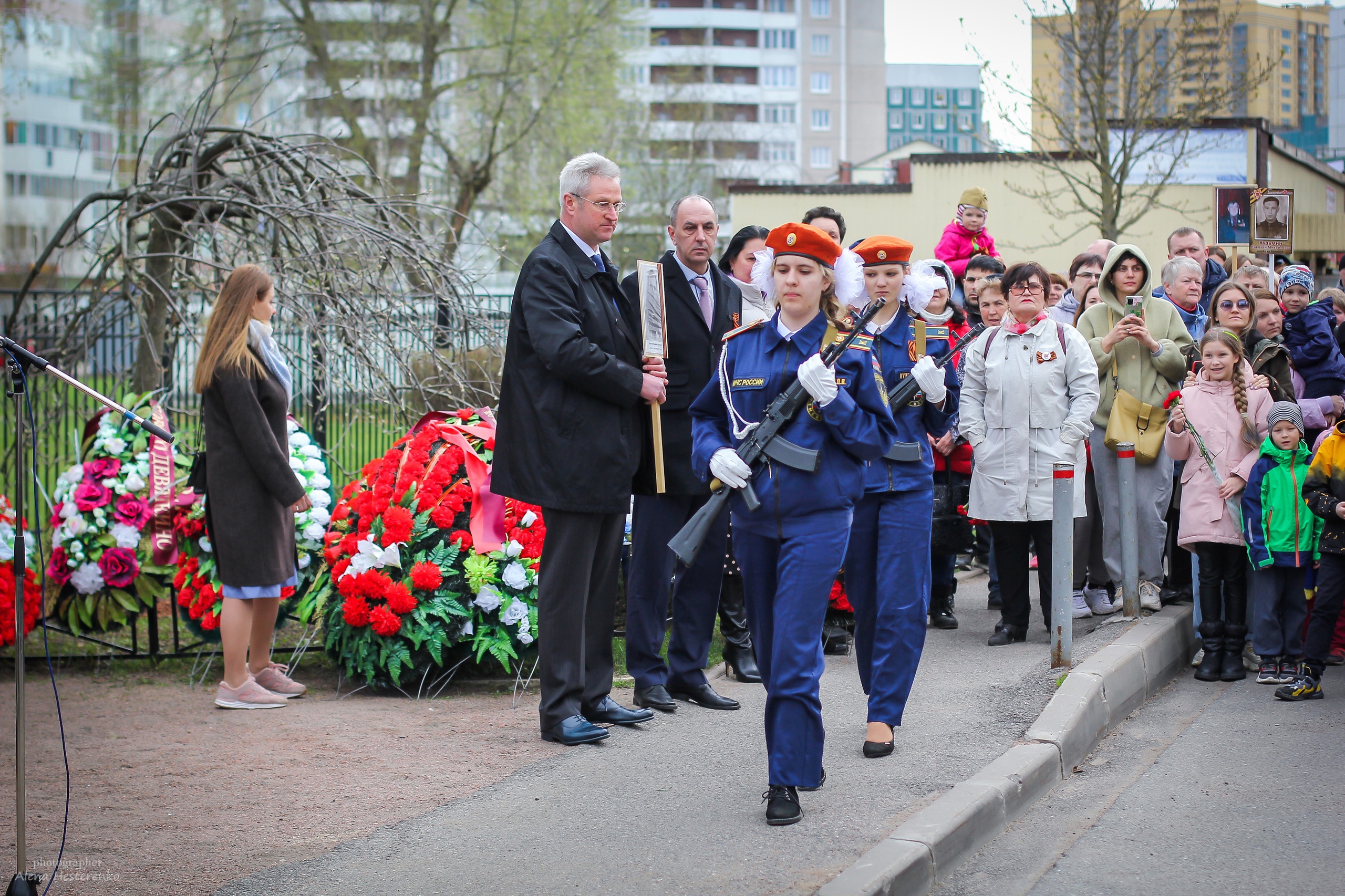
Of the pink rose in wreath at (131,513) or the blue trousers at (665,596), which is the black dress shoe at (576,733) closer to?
the blue trousers at (665,596)

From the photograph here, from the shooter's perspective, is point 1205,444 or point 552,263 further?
point 1205,444

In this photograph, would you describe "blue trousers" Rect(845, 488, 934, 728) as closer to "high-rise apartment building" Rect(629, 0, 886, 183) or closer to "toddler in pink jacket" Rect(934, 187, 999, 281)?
"toddler in pink jacket" Rect(934, 187, 999, 281)

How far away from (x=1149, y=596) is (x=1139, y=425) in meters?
1.00

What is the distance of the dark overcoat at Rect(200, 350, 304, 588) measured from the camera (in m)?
6.46

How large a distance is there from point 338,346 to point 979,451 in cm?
435

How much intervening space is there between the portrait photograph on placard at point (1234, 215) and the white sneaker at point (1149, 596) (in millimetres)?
4199

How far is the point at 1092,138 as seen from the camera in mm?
19562

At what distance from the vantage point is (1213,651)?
703cm

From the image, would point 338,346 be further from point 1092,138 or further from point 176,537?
point 1092,138

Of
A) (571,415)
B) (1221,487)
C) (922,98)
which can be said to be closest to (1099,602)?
(1221,487)

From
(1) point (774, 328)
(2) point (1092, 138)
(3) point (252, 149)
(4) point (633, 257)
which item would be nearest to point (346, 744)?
(1) point (774, 328)

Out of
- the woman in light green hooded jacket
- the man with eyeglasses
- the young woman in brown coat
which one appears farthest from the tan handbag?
the young woman in brown coat

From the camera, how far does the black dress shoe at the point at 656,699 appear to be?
6074 millimetres

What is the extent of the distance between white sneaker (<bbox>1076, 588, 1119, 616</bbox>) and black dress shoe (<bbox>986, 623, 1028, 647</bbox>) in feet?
2.48
